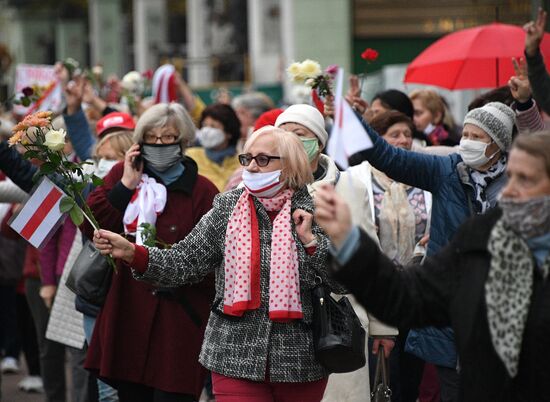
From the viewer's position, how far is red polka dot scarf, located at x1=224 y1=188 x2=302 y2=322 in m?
5.38

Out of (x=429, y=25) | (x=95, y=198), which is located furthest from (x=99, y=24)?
(x=95, y=198)

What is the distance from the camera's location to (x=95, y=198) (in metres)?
6.67

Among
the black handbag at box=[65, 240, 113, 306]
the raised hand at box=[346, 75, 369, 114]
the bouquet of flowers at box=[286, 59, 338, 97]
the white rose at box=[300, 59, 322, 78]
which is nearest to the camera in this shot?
the black handbag at box=[65, 240, 113, 306]

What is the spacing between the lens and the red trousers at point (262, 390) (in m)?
5.41

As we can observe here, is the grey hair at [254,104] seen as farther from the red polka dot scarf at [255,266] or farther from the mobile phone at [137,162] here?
the red polka dot scarf at [255,266]

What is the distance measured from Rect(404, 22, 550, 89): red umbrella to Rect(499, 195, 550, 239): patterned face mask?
453cm

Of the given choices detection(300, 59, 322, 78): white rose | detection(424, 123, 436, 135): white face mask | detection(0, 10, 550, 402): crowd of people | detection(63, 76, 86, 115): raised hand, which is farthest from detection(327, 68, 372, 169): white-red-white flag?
detection(424, 123, 436, 135): white face mask

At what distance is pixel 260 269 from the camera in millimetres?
5500

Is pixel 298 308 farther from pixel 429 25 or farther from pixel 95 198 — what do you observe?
pixel 429 25

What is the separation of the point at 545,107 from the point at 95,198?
240 centimetres

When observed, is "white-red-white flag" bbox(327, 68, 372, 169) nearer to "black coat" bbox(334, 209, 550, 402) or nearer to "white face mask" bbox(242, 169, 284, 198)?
"black coat" bbox(334, 209, 550, 402)

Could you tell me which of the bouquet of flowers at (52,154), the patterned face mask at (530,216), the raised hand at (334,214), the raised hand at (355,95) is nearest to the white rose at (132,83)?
the raised hand at (355,95)

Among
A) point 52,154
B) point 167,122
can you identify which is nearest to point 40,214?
point 52,154

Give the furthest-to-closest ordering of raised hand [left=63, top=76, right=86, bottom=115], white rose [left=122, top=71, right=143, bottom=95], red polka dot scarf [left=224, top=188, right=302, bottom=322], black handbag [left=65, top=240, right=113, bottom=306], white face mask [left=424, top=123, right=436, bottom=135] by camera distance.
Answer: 1. white rose [left=122, top=71, right=143, bottom=95]
2. white face mask [left=424, top=123, right=436, bottom=135]
3. raised hand [left=63, top=76, right=86, bottom=115]
4. black handbag [left=65, top=240, right=113, bottom=306]
5. red polka dot scarf [left=224, top=188, right=302, bottom=322]
